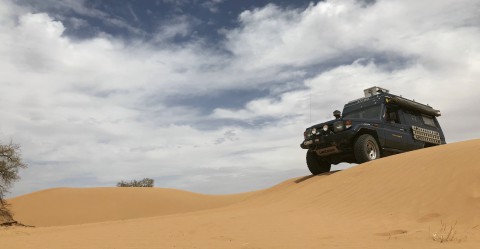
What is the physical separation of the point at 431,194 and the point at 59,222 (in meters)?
17.6


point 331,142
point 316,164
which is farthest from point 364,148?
point 316,164

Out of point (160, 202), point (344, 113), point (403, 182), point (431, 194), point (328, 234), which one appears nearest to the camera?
point (328, 234)

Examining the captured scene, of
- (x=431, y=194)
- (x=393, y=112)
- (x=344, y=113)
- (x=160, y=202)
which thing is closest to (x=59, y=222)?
(x=160, y=202)

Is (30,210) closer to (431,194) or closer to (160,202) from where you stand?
(160,202)

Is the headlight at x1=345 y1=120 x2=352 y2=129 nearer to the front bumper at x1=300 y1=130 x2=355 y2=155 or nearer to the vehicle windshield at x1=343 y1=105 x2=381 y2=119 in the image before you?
the front bumper at x1=300 y1=130 x2=355 y2=155

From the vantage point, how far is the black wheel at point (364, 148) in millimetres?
10375

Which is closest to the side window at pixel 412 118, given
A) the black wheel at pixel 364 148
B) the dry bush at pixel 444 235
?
the black wheel at pixel 364 148

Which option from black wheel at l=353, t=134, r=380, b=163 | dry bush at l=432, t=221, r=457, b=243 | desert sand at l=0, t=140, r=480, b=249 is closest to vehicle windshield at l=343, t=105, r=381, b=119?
black wheel at l=353, t=134, r=380, b=163

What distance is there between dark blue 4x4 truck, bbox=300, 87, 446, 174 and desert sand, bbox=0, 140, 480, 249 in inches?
32.9

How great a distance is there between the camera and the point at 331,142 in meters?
10.7

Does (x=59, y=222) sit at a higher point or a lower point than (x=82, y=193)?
lower

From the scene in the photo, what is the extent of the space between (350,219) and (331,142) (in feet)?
12.1

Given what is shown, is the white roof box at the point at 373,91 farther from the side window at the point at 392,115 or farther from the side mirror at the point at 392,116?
the side mirror at the point at 392,116

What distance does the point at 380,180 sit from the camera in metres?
8.66
